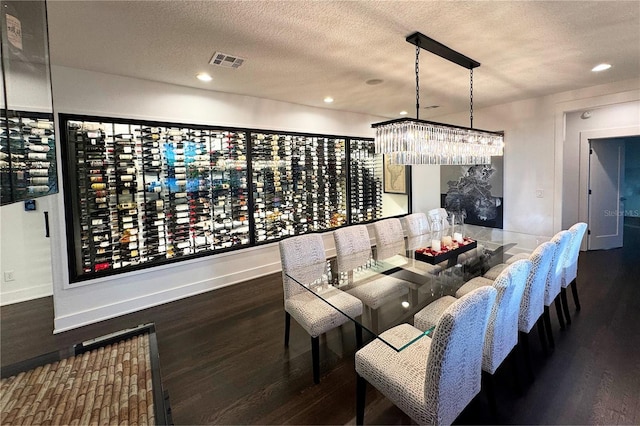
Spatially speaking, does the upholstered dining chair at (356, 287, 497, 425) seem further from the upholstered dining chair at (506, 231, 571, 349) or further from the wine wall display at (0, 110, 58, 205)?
the wine wall display at (0, 110, 58, 205)

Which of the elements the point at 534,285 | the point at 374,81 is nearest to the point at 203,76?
the point at 374,81

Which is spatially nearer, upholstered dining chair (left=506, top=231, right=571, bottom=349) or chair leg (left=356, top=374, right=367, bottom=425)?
chair leg (left=356, top=374, right=367, bottom=425)

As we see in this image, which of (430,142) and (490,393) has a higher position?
(430,142)

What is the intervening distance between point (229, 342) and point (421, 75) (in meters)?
3.49

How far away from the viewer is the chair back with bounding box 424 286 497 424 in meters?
1.20

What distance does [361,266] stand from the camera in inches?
111

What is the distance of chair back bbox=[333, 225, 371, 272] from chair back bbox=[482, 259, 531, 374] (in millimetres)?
1320

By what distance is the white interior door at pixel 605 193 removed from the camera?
4969 millimetres

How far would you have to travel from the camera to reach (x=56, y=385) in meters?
1.18

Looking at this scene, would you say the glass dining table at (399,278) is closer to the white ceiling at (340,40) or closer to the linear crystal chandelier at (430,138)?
the linear crystal chandelier at (430,138)

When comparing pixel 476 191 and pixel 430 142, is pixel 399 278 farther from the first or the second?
pixel 476 191

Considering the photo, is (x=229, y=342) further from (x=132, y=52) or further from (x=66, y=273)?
(x=132, y=52)

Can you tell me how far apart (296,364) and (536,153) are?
5.00 meters

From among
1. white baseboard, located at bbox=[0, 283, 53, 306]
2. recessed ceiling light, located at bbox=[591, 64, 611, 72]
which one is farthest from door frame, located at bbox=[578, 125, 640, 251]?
white baseboard, located at bbox=[0, 283, 53, 306]
